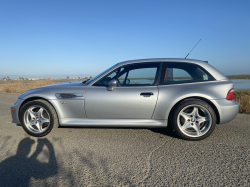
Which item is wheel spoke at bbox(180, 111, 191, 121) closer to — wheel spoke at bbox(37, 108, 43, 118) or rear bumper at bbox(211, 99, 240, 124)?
rear bumper at bbox(211, 99, 240, 124)

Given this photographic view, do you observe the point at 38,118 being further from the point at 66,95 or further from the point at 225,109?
the point at 225,109

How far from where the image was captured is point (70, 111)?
11.3 feet

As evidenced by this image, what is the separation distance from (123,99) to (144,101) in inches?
15.7

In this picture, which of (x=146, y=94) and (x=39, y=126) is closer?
(x=146, y=94)

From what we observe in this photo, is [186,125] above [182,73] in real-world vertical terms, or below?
below

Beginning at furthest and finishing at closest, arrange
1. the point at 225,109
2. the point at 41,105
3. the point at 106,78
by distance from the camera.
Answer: the point at 106,78 → the point at 41,105 → the point at 225,109

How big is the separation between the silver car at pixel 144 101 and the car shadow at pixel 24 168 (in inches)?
30.8

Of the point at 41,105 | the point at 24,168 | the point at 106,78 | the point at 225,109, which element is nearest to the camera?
the point at 24,168

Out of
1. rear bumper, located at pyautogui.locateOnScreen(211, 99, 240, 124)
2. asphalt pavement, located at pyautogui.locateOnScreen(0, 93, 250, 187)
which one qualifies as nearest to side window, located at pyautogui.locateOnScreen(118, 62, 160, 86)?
asphalt pavement, located at pyautogui.locateOnScreen(0, 93, 250, 187)

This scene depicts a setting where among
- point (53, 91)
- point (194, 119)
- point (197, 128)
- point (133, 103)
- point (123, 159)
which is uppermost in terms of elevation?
point (53, 91)

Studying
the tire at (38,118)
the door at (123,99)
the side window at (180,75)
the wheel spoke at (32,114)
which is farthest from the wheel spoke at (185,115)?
the wheel spoke at (32,114)

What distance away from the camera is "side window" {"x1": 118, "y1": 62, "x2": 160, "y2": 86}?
3515 millimetres

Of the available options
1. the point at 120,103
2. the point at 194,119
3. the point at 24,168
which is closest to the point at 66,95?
the point at 120,103

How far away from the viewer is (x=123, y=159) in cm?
253
